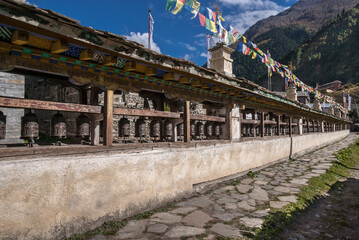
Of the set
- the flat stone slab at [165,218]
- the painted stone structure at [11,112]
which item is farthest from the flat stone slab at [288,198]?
the painted stone structure at [11,112]

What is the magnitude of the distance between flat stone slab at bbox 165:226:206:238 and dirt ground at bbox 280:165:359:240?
122 cm

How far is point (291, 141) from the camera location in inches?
426

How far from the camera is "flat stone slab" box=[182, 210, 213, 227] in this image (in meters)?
3.53

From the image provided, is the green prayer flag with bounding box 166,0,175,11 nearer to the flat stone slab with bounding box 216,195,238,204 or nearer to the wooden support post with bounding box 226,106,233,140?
the wooden support post with bounding box 226,106,233,140

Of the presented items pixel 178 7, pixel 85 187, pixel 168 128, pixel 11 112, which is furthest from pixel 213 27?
pixel 11 112

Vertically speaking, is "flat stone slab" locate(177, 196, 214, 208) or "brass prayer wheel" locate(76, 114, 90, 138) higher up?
"brass prayer wheel" locate(76, 114, 90, 138)

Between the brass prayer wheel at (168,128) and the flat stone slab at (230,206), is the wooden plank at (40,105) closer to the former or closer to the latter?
the brass prayer wheel at (168,128)

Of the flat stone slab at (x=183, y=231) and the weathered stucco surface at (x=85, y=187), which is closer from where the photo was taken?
the weathered stucco surface at (x=85, y=187)

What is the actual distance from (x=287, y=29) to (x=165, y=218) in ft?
519

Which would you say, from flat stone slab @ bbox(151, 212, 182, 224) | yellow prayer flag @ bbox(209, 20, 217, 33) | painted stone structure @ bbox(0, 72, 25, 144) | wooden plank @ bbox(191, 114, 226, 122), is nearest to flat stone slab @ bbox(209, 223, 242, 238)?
flat stone slab @ bbox(151, 212, 182, 224)

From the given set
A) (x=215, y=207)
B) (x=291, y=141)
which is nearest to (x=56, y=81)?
(x=215, y=207)

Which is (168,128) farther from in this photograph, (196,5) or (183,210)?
(196,5)

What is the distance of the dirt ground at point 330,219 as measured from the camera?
3.37m

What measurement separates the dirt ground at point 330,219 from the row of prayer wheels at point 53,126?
12.0 feet
